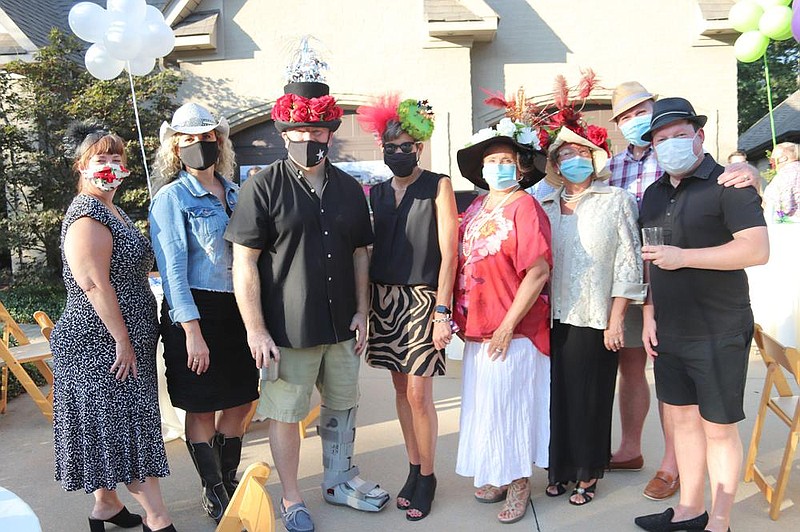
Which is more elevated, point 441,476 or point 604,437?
point 604,437

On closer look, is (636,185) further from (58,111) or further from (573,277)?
(58,111)

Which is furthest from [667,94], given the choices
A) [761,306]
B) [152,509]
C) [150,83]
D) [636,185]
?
[152,509]

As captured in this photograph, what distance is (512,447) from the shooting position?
3.20m

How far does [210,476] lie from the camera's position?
322cm

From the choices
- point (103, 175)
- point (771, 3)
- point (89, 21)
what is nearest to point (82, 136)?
point (103, 175)

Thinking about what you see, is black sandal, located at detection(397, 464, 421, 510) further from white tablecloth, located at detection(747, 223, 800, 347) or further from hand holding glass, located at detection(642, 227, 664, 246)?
white tablecloth, located at detection(747, 223, 800, 347)

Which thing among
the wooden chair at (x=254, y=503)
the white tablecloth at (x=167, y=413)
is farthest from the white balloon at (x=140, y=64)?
the wooden chair at (x=254, y=503)

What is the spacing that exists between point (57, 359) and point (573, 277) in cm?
246

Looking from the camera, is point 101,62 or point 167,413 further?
point 101,62

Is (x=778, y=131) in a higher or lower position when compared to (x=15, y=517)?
higher

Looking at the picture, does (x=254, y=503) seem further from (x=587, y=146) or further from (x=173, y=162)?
(x=587, y=146)

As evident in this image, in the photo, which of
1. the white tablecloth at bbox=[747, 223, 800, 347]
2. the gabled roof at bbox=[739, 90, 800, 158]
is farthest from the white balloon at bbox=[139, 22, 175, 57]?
the gabled roof at bbox=[739, 90, 800, 158]

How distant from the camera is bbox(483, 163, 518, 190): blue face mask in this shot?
3178 millimetres

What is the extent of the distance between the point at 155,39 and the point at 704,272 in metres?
5.09
